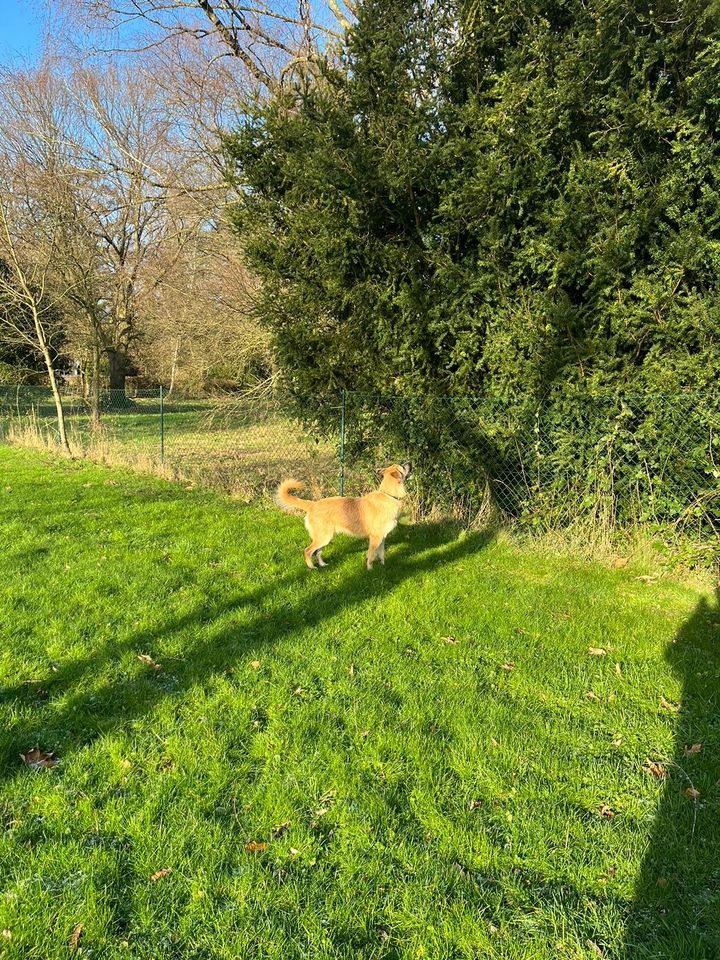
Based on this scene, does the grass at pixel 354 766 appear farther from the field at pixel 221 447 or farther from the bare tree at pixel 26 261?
the bare tree at pixel 26 261

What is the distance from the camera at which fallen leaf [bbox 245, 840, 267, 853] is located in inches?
88.7

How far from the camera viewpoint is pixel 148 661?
3670 mm

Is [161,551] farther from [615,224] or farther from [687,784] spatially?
[615,224]

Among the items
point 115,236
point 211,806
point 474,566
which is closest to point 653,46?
point 474,566

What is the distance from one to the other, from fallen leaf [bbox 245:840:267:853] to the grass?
A: 0.04 feet

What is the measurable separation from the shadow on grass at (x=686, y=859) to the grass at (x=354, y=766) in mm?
10

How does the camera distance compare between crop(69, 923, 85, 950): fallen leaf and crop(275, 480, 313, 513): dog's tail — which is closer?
crop(69, 923, 85, 950): fallen leaf

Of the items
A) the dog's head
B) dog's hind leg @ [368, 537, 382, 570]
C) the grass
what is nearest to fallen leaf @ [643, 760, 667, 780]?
the grass

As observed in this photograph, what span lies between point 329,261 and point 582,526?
4642 millimetres

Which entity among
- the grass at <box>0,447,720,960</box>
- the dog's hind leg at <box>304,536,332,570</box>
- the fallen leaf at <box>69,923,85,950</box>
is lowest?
the grass at <box>0,447,720,960</box>

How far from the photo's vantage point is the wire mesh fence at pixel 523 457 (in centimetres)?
542

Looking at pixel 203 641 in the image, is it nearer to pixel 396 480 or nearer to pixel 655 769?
pixel 396 480

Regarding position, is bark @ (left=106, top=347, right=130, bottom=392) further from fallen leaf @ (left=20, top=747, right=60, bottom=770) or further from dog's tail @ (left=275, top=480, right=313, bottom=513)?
fallen leaf @ (left=20, top=747, right=60, bottom=770)

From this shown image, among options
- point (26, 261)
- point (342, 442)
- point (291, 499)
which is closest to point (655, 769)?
point (291, 499)
